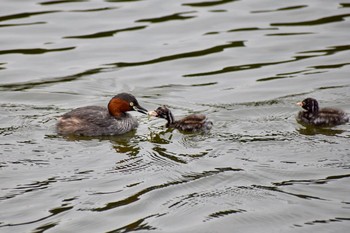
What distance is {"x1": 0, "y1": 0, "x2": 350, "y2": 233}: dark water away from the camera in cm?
867

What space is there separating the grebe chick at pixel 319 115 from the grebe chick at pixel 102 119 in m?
2.17

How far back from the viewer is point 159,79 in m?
13.7

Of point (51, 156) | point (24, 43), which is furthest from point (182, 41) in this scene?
point (51, 156)

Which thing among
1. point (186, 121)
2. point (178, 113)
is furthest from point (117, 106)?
point (186, 121)

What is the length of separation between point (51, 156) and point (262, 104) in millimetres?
3460

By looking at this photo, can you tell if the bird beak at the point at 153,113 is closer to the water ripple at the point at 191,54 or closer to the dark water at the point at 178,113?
the dark water at the point at 178,113

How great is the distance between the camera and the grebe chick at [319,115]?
11.0 m

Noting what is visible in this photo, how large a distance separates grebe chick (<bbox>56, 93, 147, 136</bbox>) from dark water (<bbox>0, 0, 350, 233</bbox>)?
0.62 feet

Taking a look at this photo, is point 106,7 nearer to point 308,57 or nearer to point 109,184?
point 308,57

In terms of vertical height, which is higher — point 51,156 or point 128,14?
point 128,14

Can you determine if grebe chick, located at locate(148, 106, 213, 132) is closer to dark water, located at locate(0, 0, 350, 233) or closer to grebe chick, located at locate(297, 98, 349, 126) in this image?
dark water, located at locate(0, 0, 350, 233)

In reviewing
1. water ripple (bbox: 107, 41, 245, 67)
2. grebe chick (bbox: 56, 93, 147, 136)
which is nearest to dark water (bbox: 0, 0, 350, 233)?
water ripple (bbox: 107, 41, 245, 67)

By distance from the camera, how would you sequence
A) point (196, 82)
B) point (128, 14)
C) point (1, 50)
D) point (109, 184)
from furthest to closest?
1. point (128, 14)
2. point (1, 50)
3. point (196, 82)
4. point (109, 184)

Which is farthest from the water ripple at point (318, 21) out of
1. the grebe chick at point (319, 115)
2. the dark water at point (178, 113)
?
the grebe chick at point (319, 115)
